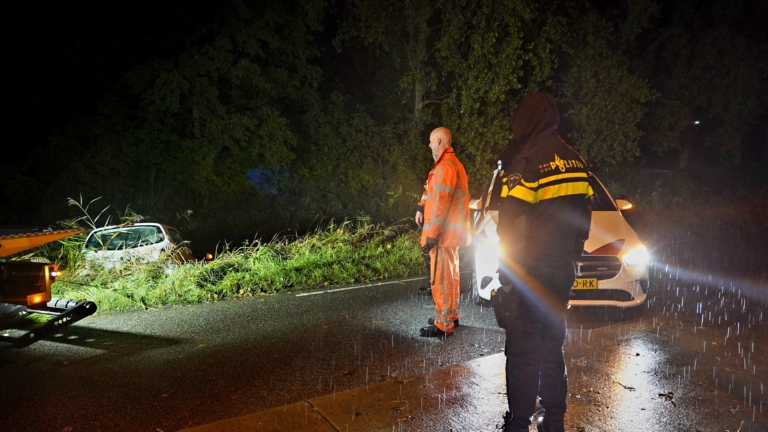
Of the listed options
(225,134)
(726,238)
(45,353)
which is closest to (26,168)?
(225,134)

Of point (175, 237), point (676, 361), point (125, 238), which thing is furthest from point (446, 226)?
point (125, 238)

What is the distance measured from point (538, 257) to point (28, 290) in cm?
452

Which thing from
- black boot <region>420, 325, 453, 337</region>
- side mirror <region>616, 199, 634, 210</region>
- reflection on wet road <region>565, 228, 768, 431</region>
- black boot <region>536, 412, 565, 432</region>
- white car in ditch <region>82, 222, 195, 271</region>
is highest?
side mirror <region>616, 199, 634, 210</region>

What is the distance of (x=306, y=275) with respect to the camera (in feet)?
28.6

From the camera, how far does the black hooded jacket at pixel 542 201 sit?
10.6ft

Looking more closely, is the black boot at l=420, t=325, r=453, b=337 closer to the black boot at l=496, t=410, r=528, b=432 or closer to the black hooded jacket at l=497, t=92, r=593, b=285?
the black boot at l=496, t=410, r=528, b=432

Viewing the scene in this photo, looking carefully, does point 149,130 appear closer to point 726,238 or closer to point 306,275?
point 306,275

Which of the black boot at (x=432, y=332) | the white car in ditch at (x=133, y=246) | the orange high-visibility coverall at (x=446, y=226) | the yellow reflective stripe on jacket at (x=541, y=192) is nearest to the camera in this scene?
the yellow reflective stripe on jacket at (x=541, y=192)

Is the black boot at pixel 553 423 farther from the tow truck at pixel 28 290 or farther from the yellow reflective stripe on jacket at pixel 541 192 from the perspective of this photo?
the tow truck at pixel 28 290

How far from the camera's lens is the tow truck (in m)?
4.87

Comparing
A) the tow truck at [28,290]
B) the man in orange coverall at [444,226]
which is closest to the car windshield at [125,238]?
the tow truck at [28,290]

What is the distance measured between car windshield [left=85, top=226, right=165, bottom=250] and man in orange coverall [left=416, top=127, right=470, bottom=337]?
17.8ft

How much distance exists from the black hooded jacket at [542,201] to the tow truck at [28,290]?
13.0 ft

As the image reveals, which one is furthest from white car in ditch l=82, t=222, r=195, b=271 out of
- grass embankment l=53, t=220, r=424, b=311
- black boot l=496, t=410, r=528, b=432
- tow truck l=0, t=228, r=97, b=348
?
black boot l=496, t=410, r=528, b=432
